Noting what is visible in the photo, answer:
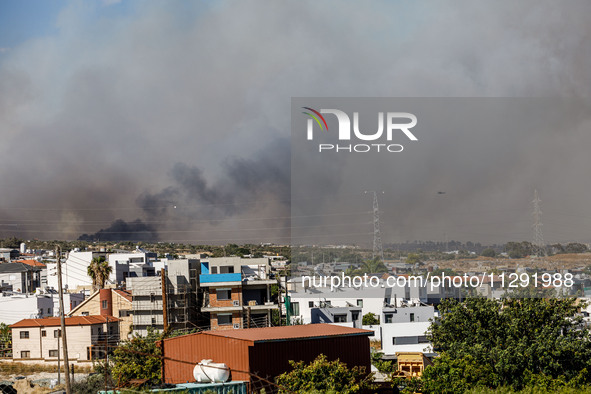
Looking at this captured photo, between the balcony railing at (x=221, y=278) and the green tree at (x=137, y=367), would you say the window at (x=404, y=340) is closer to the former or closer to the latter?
the balcony railing at (x=221, y=278)

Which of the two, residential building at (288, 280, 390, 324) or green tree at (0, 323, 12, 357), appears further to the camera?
residential building at (288, 280, 390, 324)

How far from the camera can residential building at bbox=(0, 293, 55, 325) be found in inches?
1153

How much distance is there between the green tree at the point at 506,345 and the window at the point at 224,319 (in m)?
9.82

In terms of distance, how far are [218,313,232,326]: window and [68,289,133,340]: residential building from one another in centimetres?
450

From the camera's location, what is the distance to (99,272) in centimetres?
3234

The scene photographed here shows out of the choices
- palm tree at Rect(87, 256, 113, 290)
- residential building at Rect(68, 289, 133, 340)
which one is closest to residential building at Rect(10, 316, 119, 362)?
residential building at Rect(68, 289, 133, 340)

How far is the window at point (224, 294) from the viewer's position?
76.5 ft

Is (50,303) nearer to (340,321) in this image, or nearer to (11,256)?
(340,321)

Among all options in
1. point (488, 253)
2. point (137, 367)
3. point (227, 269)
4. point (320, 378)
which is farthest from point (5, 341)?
point (320, 378)

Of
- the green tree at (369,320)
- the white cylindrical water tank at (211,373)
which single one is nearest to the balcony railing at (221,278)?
the green tree at (369,320)

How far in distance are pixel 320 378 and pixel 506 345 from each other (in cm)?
518

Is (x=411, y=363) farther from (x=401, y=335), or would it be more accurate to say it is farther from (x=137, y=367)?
(x=137, y=367)

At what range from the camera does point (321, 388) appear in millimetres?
9914

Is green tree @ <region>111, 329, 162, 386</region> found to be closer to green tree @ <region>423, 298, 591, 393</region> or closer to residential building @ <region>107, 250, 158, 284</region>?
green tree @ <region>423, 298, 591, 393</region>
